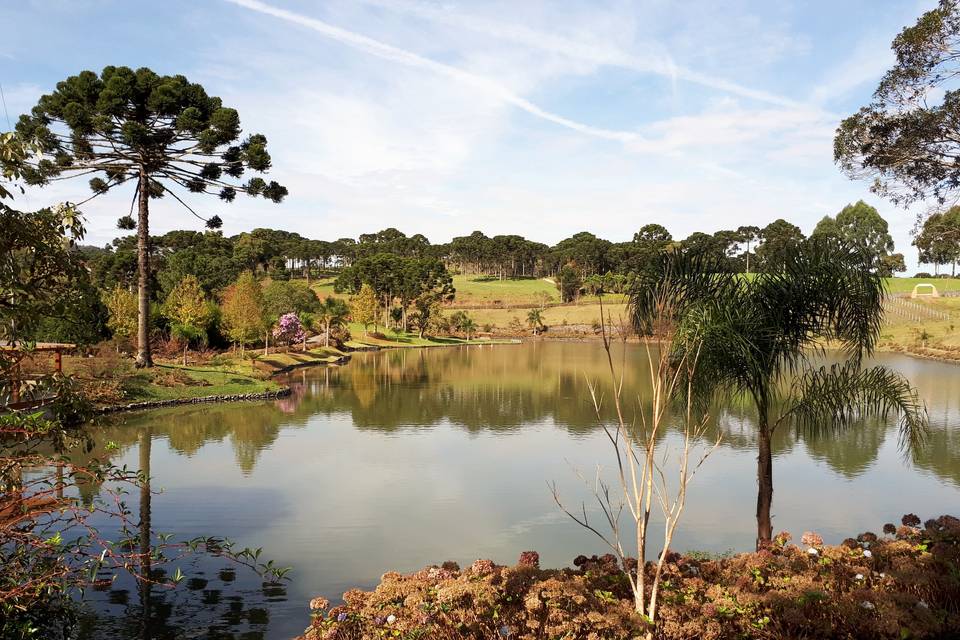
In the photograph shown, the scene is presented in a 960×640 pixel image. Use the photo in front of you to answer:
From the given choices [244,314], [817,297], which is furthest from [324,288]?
[817,297]

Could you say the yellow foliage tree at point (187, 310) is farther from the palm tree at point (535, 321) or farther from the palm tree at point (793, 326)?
the palm tree at point (535, 321)

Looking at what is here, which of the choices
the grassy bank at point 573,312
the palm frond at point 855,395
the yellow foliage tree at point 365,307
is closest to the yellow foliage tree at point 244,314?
the grassy bank at point 573,312

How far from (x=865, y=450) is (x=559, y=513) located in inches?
454

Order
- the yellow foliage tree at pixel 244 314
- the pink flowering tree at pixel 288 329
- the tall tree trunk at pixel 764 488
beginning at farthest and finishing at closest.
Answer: the pink flowering tree at pixel 288 329 → the yellow foliage tree at pixel 244 314 → the tall tree trunk at pixel 764 488

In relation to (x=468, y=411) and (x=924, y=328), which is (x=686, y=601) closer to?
(x=468, y=411)

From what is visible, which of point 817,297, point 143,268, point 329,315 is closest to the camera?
point 817,297

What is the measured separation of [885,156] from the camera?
16359 millimetres

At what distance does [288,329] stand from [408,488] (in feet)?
129

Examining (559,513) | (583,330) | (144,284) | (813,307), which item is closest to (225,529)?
(559,513)

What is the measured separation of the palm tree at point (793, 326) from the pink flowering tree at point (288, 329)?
4533cm

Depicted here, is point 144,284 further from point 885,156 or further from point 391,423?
point 885,156

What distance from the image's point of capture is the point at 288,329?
2064 inches

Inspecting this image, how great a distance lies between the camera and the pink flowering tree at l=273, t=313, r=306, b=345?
171 feet

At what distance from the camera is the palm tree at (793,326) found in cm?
1004
